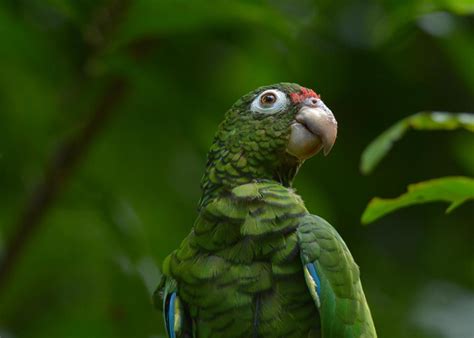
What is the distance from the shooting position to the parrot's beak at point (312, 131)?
1939 mm

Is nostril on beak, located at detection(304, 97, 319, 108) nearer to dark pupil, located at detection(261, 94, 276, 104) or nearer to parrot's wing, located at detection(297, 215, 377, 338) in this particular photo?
dark pupil, located at detection(261, 94, 276, 104)

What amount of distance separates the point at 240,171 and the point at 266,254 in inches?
10.2

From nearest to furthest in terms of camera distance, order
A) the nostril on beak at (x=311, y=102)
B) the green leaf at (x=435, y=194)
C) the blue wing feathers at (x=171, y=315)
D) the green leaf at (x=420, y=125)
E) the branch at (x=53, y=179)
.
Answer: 1. the green leaf at (x=435, y=194)
2. the green leaf at (x=420, y=125)
3. the blue wing feathers at (x=171, y=315)
4. the nostril on beak at (x=311, y=102)
5. the branch at (x=53, y=179)

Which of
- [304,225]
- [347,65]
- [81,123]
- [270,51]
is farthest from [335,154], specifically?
[304,225]

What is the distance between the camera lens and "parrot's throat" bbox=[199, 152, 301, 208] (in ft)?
6.59

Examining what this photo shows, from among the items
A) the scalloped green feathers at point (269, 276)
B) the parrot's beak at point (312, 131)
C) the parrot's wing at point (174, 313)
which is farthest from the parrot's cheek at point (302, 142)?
the parrot's wing at point (174, 313)

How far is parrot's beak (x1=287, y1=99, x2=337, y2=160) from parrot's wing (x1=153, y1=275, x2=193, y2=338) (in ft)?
1.40

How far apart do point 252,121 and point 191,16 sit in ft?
1.39

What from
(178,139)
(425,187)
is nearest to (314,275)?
(425,187)

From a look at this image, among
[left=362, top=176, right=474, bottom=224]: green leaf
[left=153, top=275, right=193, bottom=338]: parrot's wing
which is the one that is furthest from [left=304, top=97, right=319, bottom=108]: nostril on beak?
[left=153, top=275, right=193, bottom=338]: parrot's wing

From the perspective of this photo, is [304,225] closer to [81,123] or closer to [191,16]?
[191,16]

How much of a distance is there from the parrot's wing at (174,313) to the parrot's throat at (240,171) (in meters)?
0.22

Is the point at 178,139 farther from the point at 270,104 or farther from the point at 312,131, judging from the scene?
the point at 312,131

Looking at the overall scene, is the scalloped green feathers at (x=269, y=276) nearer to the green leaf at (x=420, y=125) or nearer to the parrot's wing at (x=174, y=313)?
the parrot's wing at (x=174, y=313)
